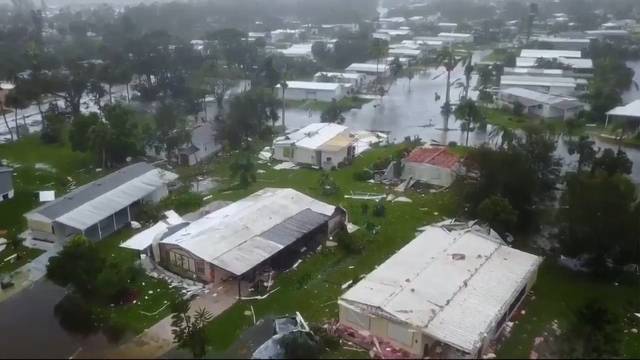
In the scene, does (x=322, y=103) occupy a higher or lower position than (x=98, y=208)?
lower

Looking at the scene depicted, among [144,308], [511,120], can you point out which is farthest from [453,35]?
[144,308]

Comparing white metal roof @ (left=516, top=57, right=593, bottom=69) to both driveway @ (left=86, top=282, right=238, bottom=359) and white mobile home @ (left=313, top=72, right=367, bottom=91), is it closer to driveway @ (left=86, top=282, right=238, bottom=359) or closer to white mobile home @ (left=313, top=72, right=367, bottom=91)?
white mobile home @ (left=313, top=72, right=367, bottom=91)

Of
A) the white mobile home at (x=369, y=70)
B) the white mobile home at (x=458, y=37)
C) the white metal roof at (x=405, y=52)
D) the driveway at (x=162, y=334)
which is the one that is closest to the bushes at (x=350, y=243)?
the driveway at (x=162, y=334)

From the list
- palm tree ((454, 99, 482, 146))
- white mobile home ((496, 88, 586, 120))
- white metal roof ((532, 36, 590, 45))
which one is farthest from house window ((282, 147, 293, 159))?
white metal roof ((532, 36, 590, 45))

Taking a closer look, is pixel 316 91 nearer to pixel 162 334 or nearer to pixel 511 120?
pixel 511 120

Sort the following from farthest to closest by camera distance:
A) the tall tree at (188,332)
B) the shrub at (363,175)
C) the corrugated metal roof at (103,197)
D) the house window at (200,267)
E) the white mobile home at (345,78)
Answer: the white mobile home at (345,78) → the shrub at (363,175) → the corrugated metal roof at (103,197) → the house window at (200,267) → the tall tree at (188,332)

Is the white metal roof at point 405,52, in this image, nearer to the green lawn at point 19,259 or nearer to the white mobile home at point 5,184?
the white mobile home at point 5,184
